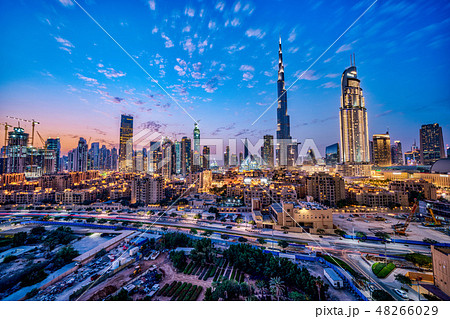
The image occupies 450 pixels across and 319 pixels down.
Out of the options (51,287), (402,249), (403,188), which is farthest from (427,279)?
(403,188)

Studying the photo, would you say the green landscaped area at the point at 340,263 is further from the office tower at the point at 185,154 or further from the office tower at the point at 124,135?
the office tower at the point at 124,135

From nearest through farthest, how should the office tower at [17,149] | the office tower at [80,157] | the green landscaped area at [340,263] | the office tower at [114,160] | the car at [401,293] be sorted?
the car at [401,293] → the green landscaped area at [340,263] → the office tower at [17,149] → the office tower at [80,157] → the office tower at [114,160]

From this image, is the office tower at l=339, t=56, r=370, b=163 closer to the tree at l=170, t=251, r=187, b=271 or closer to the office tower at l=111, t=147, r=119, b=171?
the tree at l=170, t=251, r=187, b=271

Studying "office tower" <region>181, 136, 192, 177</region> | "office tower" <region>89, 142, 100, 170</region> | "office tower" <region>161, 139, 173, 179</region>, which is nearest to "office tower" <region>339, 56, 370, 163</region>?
"office tower" <region>181, 136, 192, 177</region>

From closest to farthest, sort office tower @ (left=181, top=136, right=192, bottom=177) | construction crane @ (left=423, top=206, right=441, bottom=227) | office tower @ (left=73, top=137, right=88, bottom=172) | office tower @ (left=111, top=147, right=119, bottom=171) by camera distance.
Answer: construction crane @ (left=423, top=206, right=441, bottom=227) < office tower @ (left=73, top=137, right=88, bottom=172) < office tower @ (left=181, top=136, right=192, bottom=177) < office tower @ (left=111, top=147, right=119, bottom=171)

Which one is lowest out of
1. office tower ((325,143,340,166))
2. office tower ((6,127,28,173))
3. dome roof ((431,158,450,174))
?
dome roof ((431,158,450,174))

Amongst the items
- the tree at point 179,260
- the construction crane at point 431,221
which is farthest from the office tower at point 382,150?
the tree at point 179,260

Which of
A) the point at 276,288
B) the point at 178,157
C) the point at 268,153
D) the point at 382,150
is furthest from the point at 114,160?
the point at 382,150

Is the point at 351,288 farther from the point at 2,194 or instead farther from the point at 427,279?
the point at 2,194
